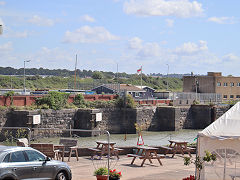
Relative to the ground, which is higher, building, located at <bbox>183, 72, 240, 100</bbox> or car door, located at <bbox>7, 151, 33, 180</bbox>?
building, located at <bbox>183, 72, 240, 100</bbox>

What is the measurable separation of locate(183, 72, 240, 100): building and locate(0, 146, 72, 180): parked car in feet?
234

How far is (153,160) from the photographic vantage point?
861 inches

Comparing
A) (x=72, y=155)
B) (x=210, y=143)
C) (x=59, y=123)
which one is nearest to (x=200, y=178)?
(x=210, y=143)

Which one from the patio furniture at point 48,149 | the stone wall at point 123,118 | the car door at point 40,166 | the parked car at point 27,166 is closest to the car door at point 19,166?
the parked car at point 27,166

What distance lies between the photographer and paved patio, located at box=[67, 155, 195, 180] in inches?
698

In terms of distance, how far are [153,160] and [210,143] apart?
6004 millimetres

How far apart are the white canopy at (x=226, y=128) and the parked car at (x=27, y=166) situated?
175 inches

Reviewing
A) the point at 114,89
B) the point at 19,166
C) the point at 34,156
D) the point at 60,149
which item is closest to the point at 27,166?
the point at 19,166

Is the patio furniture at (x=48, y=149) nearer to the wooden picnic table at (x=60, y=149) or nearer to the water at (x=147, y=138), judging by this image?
the wooden picnic table at (x=60, y=149)

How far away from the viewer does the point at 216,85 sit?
86.7 m

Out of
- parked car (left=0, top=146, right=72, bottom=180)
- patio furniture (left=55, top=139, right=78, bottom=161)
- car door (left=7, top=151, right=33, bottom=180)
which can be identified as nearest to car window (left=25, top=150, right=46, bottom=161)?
parked car (left=0, top=146, right=72, bottom=180)

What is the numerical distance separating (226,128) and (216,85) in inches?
2819

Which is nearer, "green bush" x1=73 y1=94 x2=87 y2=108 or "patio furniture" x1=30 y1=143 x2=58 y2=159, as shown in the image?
"patio furniture" x1=30 y1=143 x2=58 y2=159

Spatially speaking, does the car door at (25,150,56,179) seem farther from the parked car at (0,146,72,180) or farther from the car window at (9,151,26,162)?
the car window at (9,151,26,162)
